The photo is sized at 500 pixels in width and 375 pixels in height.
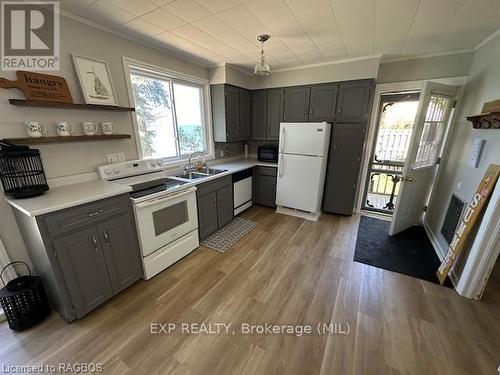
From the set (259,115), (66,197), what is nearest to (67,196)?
(66,197)

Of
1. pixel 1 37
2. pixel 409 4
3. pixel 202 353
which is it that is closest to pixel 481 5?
pixel 409 4

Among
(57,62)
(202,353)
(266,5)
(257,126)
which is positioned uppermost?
(266,5)

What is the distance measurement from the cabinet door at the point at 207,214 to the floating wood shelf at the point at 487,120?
9.81 feet

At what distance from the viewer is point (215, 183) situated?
9.43 ft

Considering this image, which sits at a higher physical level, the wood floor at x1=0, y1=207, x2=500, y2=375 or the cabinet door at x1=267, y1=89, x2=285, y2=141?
the cabinet door at x1=267, y1=89, x2=285, y2=141

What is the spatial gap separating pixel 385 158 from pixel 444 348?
2894 millimetres

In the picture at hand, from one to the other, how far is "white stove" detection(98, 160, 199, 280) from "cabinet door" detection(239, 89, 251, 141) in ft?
5.94

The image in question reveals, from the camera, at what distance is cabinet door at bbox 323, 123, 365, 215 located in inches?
127

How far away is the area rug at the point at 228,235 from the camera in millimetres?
2752

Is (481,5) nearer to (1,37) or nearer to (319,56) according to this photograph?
(319,56)

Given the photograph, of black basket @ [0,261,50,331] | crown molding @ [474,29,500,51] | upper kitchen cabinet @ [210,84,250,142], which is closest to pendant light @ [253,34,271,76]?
upper kitchen cabinet @ [210,84,250,142]

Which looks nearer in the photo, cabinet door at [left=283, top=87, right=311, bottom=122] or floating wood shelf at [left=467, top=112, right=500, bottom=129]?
floating wood shelf at [left=467, top=112, right=500, bottom=129]

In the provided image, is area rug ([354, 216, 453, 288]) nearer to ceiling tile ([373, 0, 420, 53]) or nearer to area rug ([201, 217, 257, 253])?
area rug ([201, 217, 257, 253])

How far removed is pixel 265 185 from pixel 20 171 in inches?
122
